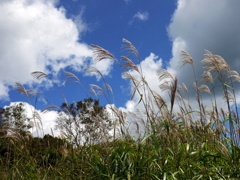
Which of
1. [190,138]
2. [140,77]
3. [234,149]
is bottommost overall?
[234,149]

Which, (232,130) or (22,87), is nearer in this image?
(232,130)

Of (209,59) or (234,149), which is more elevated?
(209,59)

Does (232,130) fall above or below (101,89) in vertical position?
below

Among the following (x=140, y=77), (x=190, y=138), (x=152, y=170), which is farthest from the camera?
(x=190, y=138)

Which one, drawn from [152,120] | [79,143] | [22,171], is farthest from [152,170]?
[22,171]

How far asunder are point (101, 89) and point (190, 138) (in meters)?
1.71

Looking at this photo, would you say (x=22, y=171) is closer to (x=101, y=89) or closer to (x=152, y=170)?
(x=101, y=89)

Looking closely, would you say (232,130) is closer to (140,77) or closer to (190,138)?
(190,138)

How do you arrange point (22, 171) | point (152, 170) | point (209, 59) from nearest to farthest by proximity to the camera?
point (152, 170), point (209, 59), point (22, 171)

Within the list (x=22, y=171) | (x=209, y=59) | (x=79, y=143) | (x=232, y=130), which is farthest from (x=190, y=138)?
(x=22, y=171)

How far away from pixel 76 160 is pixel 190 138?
1.96 meters

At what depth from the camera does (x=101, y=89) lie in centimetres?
474

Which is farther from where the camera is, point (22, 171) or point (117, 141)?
point (22, 171)

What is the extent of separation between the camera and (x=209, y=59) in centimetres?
499
